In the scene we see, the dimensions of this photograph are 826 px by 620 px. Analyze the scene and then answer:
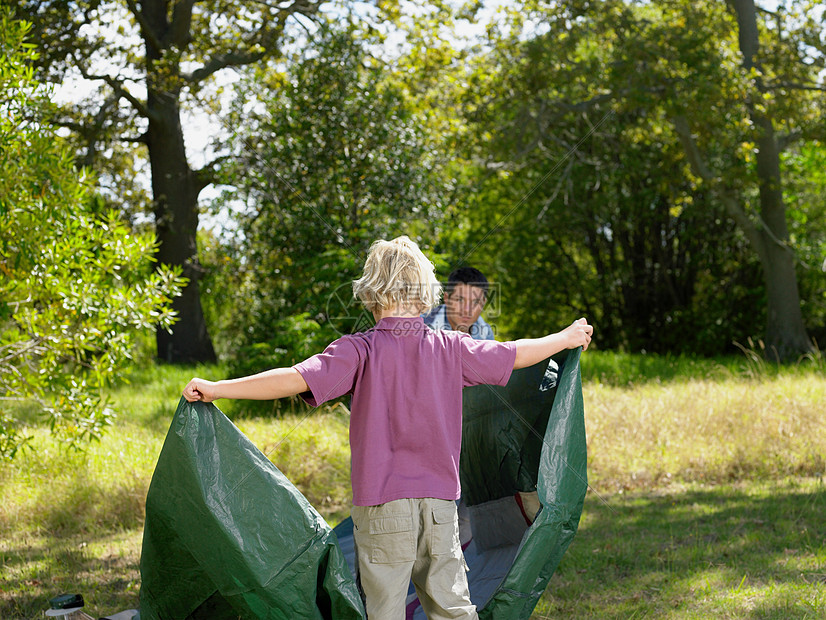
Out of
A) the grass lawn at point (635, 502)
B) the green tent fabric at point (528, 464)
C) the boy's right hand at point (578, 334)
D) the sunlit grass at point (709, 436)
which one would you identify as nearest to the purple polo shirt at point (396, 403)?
the boy's right hand at point (578, 334)

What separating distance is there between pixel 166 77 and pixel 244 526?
9.29 m

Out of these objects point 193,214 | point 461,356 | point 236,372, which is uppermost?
point 193,214

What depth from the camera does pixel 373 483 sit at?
2.41 metres

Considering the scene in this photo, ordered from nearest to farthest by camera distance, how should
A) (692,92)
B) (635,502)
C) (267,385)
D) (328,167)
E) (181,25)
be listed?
(267,385), (635,502), (328,167), (692,92), (181,25)

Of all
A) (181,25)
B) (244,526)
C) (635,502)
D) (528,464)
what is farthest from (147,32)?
(244,526)

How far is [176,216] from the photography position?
12.5 meters

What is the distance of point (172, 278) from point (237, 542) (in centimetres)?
329

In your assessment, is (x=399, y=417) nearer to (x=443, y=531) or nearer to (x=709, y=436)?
(x=443, y=531)

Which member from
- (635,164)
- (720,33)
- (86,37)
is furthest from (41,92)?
(635,164)

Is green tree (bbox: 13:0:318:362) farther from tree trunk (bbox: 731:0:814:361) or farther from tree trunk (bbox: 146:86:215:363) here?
tree trunk (bbox: 731:0:814:361)

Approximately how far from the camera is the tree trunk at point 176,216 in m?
12.3

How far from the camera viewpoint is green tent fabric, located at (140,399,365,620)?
260cm

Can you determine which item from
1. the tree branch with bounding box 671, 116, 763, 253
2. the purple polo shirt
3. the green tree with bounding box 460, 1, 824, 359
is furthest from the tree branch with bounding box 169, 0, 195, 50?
the purple polo shirt

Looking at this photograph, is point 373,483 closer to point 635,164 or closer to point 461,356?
point 461,356
